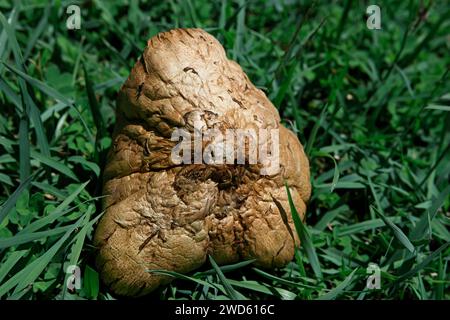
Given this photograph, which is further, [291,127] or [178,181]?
[291,127]

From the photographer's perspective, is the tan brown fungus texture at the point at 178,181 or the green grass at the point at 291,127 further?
the green grass at the point at 291,127

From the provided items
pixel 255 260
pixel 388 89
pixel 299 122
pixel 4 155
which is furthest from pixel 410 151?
pixel 4 155

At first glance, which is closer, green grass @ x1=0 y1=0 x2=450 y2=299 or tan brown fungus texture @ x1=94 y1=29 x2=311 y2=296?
tan brown fungus texture @ x1=94 y1=29 x2=311 y2=296
